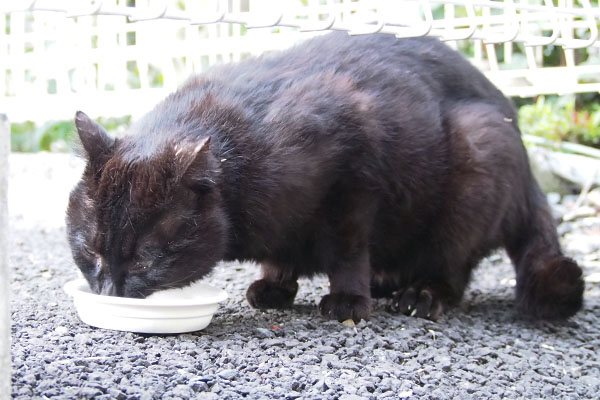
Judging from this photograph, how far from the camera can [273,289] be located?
285 centimetres

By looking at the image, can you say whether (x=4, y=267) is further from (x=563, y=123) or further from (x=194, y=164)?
(x=563, y=123)

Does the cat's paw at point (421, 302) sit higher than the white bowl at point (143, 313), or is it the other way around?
the white bowl at point (143, 313)

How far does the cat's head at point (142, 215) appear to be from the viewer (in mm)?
2115

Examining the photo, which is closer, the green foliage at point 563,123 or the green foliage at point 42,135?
the green foliage at point 563,123

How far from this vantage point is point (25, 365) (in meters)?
1.77

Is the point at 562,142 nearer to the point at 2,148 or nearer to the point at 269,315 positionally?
the point at 269,315

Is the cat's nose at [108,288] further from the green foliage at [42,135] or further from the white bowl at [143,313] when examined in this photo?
the green foliage at [42,135]

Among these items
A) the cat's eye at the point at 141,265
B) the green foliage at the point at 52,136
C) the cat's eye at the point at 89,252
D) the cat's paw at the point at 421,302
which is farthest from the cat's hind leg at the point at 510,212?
the green foliage at the point at 52,136

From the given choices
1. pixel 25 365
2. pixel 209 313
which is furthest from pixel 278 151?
pixel 25 365

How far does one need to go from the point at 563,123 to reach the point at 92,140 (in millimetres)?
4495

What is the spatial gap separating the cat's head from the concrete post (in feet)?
2.60

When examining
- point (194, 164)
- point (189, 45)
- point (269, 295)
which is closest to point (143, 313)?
point (194, 164)

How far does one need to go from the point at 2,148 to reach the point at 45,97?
2554 mm

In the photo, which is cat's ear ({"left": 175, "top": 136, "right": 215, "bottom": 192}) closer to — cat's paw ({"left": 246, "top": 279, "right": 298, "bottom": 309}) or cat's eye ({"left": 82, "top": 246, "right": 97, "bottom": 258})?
cat's eye ({"left": 82, "top": 246, "right": 97, "bottom": 258})
